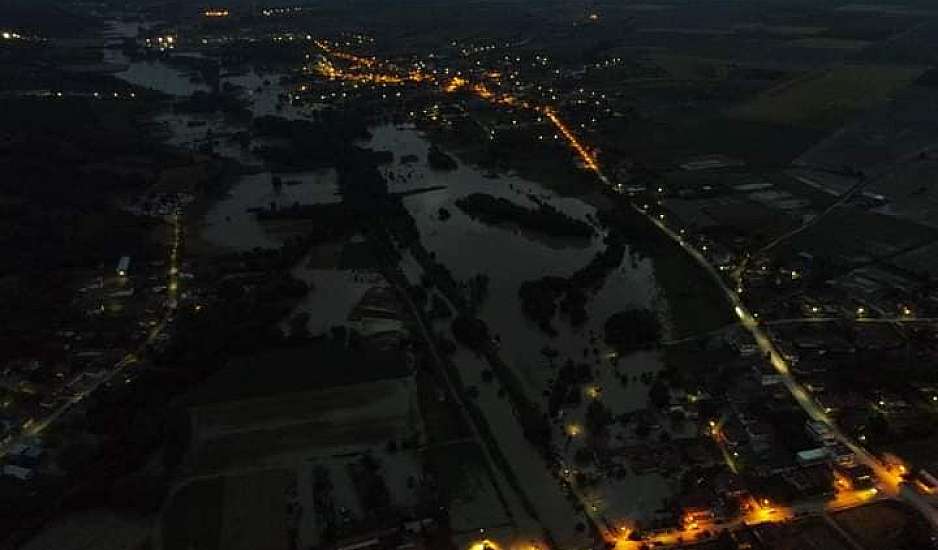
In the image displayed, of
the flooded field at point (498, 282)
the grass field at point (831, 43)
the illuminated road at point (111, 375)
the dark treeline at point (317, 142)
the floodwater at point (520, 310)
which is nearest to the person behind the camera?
the flooded field at point (498, 282)

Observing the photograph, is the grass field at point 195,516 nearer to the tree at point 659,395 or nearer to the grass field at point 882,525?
the tree at point 659,395

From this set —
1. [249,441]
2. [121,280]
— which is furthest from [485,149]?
[249,441]

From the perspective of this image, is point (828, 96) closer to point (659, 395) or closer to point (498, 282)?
point (498, 282)

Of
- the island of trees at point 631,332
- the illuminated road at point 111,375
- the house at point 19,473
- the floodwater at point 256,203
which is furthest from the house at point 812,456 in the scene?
the floodwater at point 256,203

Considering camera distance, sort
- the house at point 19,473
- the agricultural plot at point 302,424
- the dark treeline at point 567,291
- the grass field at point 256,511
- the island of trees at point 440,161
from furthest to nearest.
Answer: the island of trees at point 440,161 < the dark treeline at point 567,291 < the agricultural plot at point 302,424 < the house at point 19,473 < the grass field at point 256,511

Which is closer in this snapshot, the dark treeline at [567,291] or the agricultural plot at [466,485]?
the agricultural plot at [466,485]

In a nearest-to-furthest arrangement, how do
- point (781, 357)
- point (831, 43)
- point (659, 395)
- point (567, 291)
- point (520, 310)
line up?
point (659, 395)
point (781, 357)
point (520, 310)
point (567, 291)
point (831, 43)

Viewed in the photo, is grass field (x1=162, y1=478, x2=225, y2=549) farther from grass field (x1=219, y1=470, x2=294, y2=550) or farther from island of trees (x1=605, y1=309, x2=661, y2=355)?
island of trees (x1=605, y1=309, x2=661, y2=355)

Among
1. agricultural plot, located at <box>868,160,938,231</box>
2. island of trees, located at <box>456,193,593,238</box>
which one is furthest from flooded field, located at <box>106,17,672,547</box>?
agricultural plot, located at <box>868,160,938,231</box>

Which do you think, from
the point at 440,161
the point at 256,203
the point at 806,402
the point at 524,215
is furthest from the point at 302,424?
the point at 440,161
